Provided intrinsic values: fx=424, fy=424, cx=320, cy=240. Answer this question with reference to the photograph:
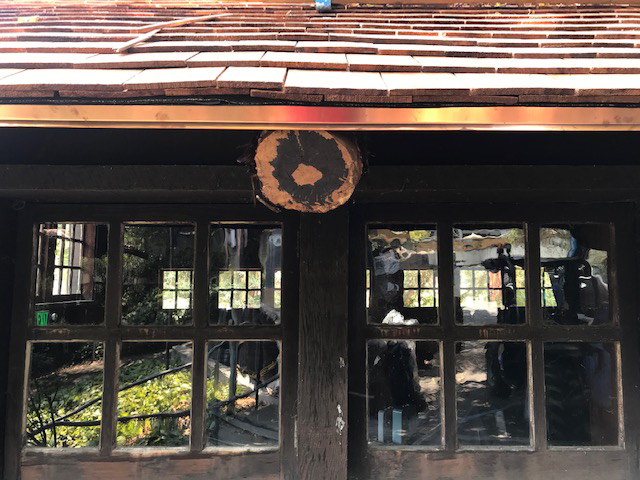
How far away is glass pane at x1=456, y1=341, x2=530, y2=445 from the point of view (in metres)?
2.30

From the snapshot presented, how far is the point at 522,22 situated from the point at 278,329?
2.11 meters

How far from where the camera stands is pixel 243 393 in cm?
296

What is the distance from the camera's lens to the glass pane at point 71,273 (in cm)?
231

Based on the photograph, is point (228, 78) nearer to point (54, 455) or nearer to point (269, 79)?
point (269, 79)

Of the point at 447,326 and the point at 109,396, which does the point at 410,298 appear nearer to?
the point at 447,326

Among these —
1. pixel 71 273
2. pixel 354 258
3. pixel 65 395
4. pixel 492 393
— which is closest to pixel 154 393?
pixel 65 395

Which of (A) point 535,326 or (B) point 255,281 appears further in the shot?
(B) point 255,281

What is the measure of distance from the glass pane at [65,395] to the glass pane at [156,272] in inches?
29.5

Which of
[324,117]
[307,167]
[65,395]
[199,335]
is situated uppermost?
[324,117]

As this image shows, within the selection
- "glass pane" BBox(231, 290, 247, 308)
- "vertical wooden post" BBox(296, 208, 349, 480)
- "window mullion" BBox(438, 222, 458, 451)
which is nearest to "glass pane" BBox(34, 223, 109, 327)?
"glass pane" BBox(231, 290, 247, 308)

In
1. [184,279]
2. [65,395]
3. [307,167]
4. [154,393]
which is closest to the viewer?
[307,167]

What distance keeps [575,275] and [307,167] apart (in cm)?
172

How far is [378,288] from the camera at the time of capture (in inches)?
90.0

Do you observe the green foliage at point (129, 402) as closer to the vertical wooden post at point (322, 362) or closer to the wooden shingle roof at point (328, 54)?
the vertical wooden post at point (322, 362)
